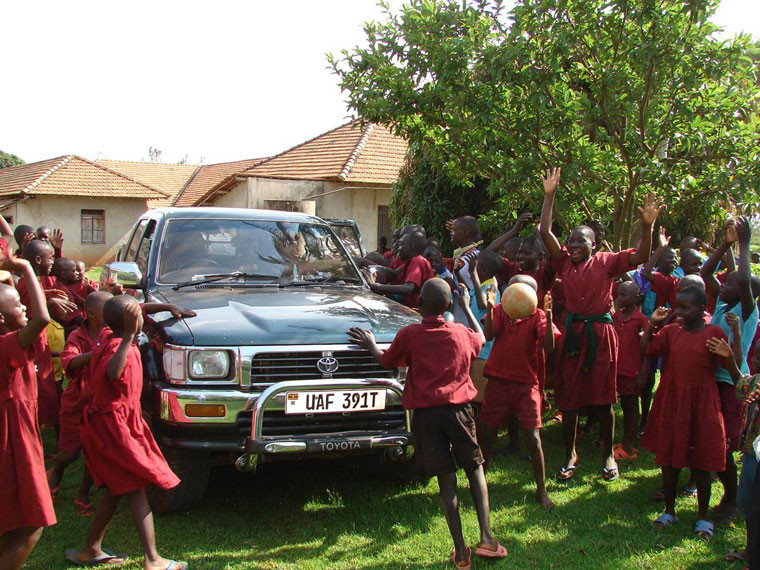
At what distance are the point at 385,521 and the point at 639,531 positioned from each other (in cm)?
159

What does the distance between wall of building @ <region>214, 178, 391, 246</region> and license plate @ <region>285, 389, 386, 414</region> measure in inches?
565

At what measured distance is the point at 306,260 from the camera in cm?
568

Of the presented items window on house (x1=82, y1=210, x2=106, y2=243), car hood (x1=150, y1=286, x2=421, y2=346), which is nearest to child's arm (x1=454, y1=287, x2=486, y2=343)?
car hood (x1=150, y1=286, x2=421, y2=346)

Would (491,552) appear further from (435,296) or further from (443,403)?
(435,296)

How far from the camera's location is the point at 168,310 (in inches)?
175

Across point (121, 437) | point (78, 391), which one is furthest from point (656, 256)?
point (78, 391)

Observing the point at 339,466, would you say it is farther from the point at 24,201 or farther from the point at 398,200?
the point at 24,201

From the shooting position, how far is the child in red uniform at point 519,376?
471 cm

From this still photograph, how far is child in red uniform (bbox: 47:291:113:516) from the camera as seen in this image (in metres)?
4.11

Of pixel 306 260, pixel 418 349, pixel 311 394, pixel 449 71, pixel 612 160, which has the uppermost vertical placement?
pixel 449 71

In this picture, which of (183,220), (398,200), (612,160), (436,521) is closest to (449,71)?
(612,160)

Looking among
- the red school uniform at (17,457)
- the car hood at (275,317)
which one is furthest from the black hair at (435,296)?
the red school uniform at (17,457)

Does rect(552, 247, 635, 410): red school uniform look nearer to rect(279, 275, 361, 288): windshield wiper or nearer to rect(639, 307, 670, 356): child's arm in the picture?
rect(639, 307, 670, 356): child's arm

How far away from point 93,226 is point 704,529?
29.8 meters
